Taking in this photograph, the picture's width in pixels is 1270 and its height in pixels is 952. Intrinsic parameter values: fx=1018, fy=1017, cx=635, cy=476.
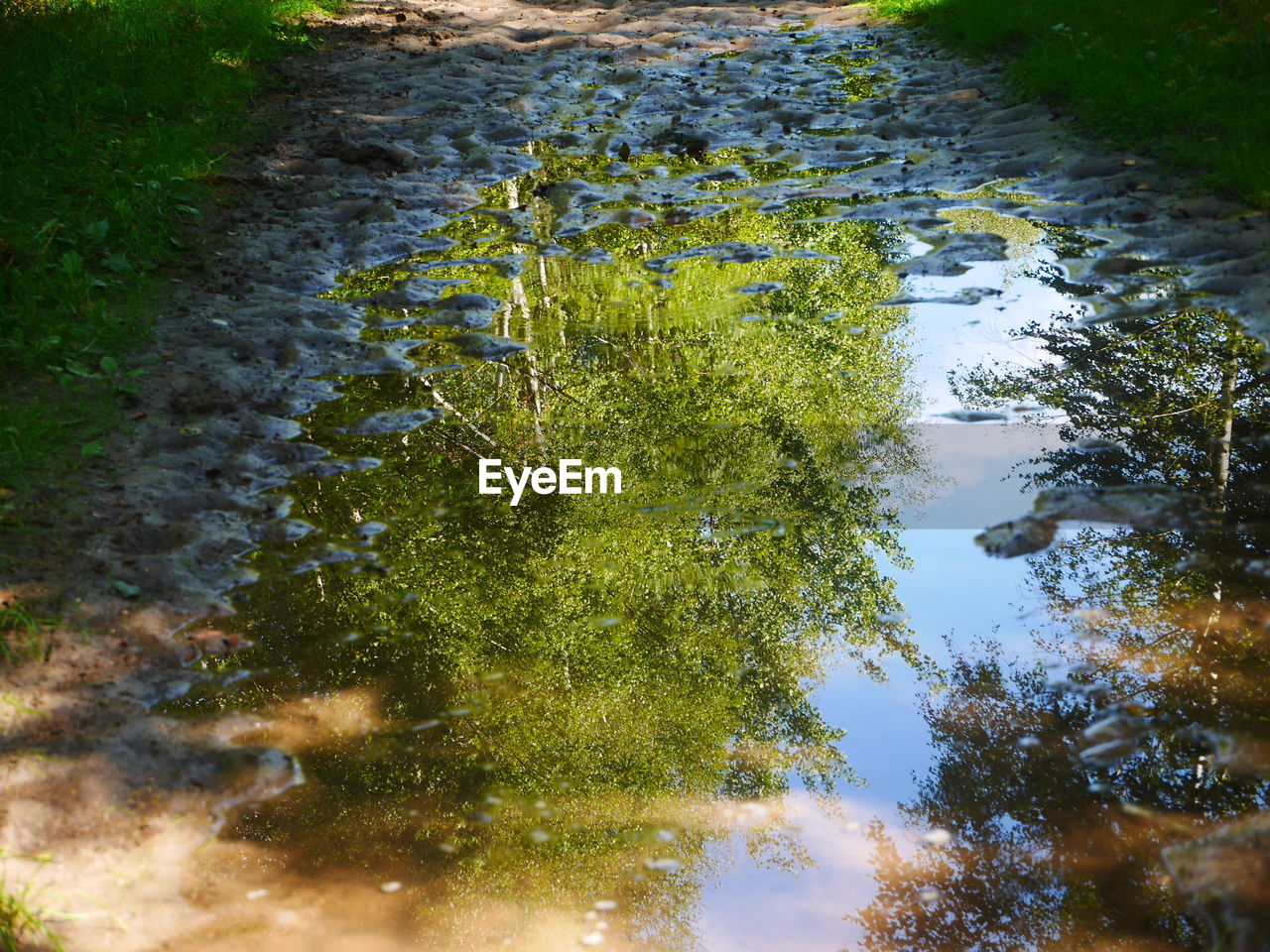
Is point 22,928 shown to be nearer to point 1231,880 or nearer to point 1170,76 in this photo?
point 1231,880

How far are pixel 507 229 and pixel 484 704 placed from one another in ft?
13.2

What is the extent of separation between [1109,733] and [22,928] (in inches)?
92.2

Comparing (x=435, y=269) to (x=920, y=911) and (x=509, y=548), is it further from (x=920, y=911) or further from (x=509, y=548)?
(x=920, y=911)

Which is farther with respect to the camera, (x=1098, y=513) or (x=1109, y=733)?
(x=1098, y=513)

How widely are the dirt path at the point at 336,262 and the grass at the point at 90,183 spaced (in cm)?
22

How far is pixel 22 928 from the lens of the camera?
6.37 ft

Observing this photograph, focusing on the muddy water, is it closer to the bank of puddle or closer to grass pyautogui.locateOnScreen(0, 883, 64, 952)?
the bank of puddle

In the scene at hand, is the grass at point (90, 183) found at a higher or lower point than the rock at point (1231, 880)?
higher

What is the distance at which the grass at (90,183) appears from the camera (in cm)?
378

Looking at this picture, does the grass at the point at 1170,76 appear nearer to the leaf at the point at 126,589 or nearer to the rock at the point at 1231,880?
the rock at the point at 1231,880

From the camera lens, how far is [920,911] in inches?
78.3

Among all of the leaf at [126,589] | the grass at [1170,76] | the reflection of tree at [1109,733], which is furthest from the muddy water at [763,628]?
the grass at [1170,76]

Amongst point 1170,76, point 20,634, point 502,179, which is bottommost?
point 20,634

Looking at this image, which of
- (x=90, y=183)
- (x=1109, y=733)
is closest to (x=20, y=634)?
(x=1109, y=733)
